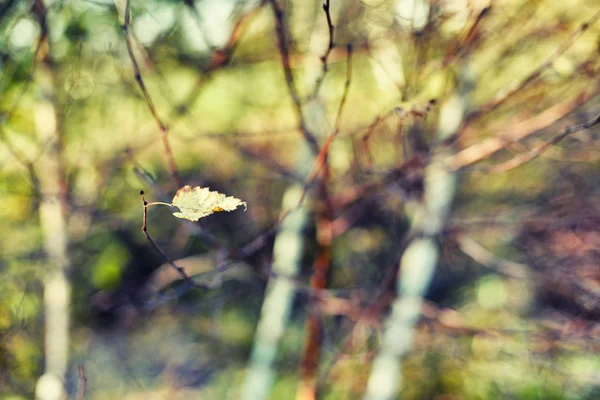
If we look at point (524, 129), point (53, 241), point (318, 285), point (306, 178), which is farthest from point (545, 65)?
point (53, 241)

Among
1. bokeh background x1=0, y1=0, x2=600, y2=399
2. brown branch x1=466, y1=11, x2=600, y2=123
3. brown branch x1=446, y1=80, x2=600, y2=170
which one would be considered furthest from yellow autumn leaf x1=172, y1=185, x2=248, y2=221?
brown branch x1=446, y1=80, x2=600, y2=170

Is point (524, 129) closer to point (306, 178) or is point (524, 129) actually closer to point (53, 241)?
point (306, 178)

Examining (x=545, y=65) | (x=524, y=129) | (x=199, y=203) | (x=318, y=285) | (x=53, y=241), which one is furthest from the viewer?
(x=53, y=241)

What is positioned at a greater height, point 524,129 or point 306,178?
point 524,129

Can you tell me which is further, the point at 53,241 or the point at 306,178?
the point at 53,241

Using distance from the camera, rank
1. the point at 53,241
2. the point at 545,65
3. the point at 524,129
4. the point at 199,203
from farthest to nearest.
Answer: the point at 53,241, the point at 524,129, the point at 545,65, the point at 199,203

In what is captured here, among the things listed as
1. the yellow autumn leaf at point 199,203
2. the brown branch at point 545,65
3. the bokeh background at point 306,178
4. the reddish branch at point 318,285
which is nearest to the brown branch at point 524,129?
the bokeh background at point 306,178
